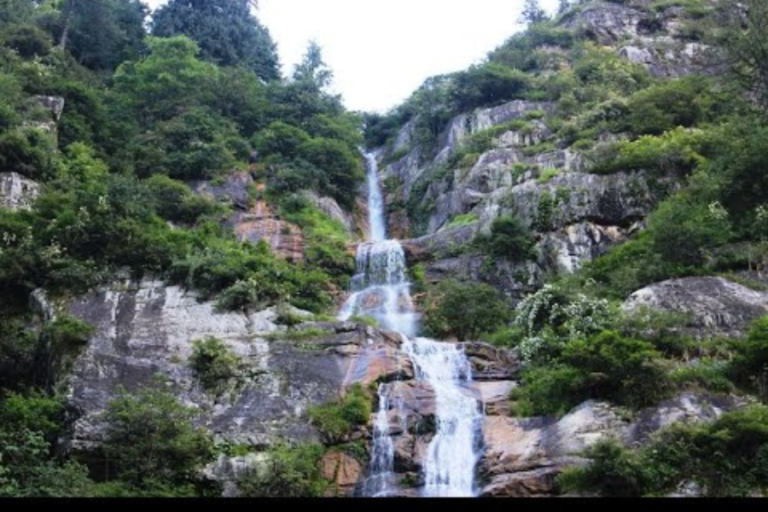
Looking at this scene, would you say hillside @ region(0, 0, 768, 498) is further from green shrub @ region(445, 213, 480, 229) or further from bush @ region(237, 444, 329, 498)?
green shrub @ region(445, 213, 480, 229)

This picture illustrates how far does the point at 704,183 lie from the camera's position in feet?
77.8

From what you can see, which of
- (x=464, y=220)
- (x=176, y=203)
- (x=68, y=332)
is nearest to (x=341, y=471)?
(x=68, y=332)

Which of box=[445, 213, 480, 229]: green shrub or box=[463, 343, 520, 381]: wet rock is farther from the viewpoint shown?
A: box=[445, 213, 480, 229]: green shrub

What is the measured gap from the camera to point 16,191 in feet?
84.8

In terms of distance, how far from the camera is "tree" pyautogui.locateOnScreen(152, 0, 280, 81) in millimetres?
43844

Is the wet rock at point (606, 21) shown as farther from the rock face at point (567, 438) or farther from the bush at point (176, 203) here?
the rock face at point (567, 438)

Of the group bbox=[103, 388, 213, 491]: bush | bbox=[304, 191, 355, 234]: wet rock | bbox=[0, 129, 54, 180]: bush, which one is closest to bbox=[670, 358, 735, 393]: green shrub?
bbox=[103, 388, 213, 491]: bush

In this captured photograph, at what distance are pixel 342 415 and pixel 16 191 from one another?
1509 centimetres

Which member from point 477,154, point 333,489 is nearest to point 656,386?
point 333,489

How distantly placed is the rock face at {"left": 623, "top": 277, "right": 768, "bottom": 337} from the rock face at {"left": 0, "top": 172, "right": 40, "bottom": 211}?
19.2m

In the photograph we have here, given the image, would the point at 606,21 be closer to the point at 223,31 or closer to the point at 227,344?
the point at 223,31

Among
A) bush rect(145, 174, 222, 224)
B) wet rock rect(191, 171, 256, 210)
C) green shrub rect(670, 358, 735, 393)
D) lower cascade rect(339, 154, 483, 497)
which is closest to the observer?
green shrub rect(670, 358, 735, 393)

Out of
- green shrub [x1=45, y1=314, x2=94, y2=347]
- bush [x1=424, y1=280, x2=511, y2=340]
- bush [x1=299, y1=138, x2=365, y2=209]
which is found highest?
bush [x1=299, y1=138, x2=365, y2=209]

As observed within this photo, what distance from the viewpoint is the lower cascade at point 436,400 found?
53.7 ft
